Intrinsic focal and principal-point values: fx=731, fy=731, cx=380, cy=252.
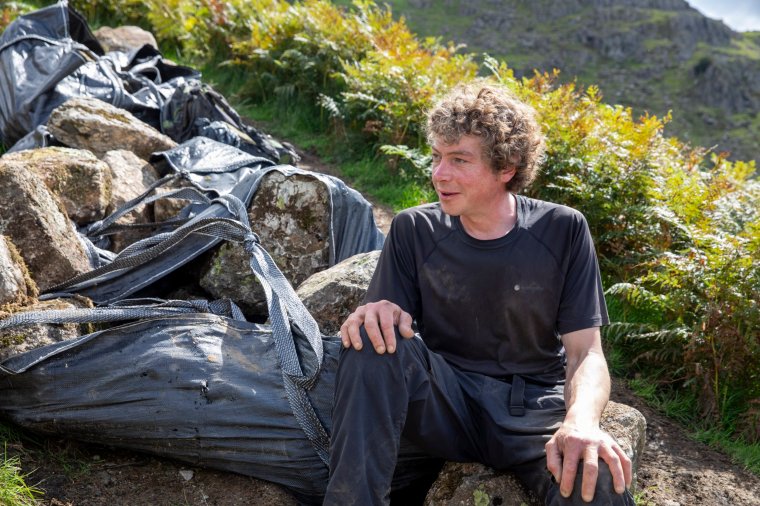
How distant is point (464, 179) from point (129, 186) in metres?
3.26

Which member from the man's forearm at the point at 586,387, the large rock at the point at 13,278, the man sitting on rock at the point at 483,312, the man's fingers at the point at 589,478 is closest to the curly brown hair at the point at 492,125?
the man sitting on rock at the point at 483,312

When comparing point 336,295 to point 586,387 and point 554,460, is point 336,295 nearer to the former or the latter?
point 586,387

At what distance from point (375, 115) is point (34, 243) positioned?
4.75m

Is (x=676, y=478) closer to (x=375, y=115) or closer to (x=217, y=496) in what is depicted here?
(x=217, y=496)

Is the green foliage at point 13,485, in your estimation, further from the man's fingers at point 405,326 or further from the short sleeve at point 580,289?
the short sleeve at point 580,289

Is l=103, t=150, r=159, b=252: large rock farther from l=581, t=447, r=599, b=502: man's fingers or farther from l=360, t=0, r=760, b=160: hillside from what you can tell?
l=360, t=0, r=760, b=160: hillside

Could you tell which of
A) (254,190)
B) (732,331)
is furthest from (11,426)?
(732,331)

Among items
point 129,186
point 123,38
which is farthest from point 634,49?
point 129,186

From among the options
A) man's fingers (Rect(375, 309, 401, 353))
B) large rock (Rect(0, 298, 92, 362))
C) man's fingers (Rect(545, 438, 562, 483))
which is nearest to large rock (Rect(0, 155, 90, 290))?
large rock (Rect(0, 298, 92, 362))

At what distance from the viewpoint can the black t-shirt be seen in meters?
3.01

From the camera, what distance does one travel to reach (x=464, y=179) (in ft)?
10.0

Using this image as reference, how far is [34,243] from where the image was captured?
155 inches

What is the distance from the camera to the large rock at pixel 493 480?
275 centimetres

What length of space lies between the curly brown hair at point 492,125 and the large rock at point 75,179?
2835 millimetres
